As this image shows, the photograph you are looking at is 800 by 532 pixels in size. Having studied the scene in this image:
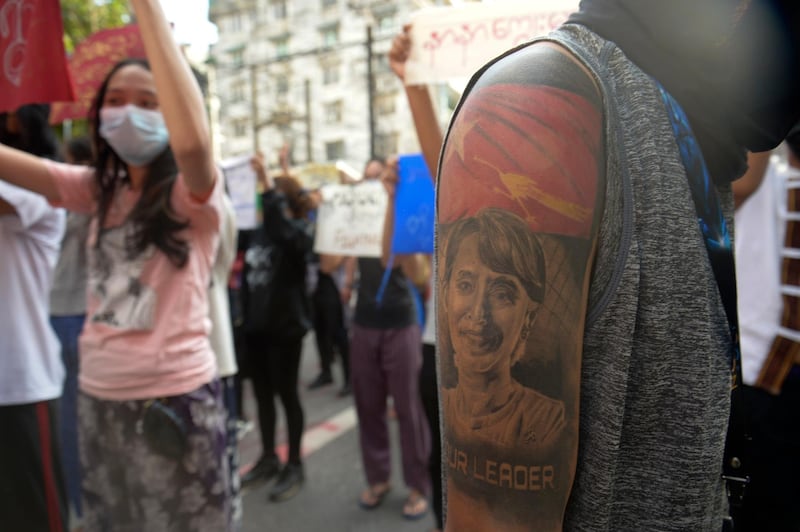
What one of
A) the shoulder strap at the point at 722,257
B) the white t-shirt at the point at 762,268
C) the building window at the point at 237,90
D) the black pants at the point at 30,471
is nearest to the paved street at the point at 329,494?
the black pants at the point at 30,471

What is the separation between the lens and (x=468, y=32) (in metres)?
2.01

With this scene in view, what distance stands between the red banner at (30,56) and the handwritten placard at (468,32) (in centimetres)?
109

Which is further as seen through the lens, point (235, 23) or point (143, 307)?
point (235, 23)

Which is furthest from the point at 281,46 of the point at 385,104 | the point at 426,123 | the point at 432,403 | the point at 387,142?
the point at 426,123

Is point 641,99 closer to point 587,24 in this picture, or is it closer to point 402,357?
point 587,24

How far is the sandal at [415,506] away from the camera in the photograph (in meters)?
3.30

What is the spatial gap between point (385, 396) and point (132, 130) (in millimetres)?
2293

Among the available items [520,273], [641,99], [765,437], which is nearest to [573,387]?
[520,273]

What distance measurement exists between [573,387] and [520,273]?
0.46 feet

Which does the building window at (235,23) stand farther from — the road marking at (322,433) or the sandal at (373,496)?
the sandal at (373,496)

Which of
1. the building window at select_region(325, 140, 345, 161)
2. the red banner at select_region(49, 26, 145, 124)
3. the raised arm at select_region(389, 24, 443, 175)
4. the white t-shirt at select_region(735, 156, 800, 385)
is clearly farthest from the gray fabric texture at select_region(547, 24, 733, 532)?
the building window at select_region(325, 140, 345, 161)

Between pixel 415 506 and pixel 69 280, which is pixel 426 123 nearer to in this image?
pixel 69 280

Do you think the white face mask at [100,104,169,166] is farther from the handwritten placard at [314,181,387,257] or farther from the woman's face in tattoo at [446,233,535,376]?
the handwritten placard at [314,181,387,257]

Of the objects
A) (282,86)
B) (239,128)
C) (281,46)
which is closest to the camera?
(282,86)
